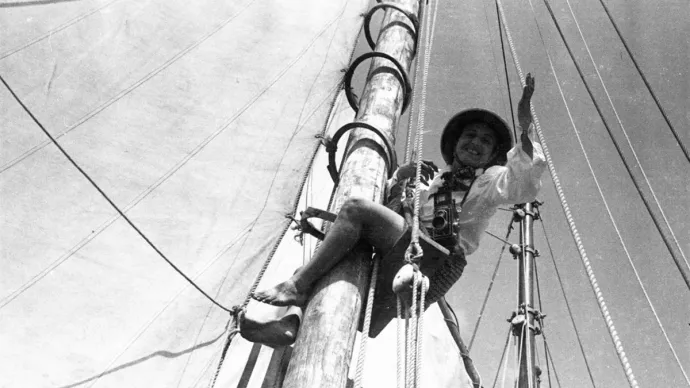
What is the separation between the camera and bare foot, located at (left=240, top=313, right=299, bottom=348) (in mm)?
2717

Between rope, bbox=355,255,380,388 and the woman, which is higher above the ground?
the woman

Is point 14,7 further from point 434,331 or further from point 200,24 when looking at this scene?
point 434,331

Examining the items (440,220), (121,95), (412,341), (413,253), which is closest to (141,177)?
(121,95)

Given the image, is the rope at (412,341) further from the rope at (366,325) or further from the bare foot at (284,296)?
the bare foot at (284,296)

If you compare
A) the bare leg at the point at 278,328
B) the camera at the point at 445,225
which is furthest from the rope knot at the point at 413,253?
the bare leg at the point at 278,328

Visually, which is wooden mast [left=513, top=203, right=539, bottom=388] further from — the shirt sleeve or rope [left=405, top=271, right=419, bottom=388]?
rope [left=405, top=271, right=419, bottom=388]

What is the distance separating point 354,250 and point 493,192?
0.84m

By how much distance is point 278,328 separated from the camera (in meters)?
2.73

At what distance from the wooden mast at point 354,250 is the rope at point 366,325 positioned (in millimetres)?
35

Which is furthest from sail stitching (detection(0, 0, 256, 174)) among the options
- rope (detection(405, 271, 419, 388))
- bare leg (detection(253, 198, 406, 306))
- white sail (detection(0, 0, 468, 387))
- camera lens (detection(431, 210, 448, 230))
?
rope (detection(405, 271, 419, 388))

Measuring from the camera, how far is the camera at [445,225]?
2.92 m

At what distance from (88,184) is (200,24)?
218 centimetres

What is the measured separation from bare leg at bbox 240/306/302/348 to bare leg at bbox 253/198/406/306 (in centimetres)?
11

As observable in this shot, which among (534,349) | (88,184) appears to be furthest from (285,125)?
(534,349)
